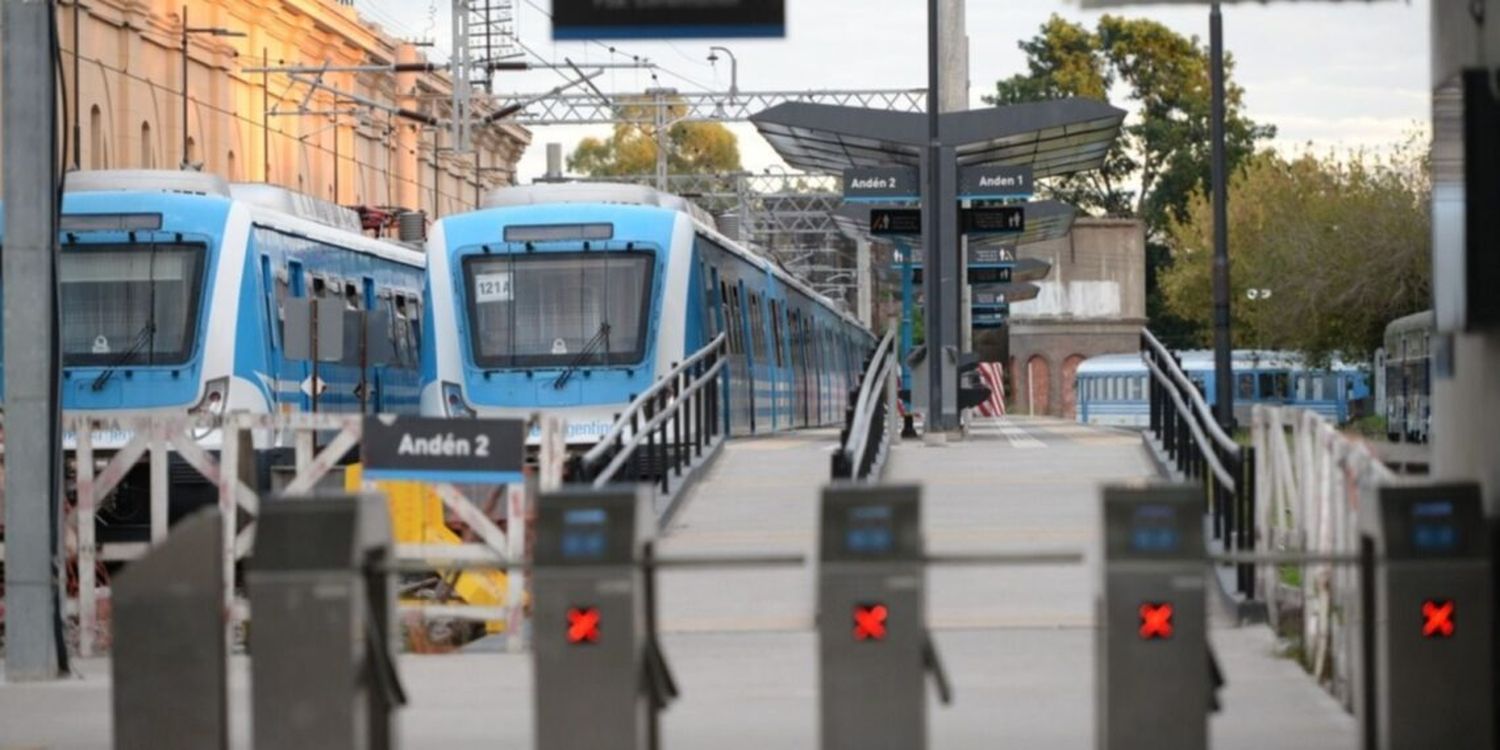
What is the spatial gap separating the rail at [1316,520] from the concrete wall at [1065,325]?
75683 mm

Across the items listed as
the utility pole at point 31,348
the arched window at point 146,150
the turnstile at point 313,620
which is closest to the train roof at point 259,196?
the utility pole at point 31,348

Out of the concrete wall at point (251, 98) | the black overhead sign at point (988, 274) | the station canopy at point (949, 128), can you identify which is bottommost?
the black overhead sign at point (988, 274)

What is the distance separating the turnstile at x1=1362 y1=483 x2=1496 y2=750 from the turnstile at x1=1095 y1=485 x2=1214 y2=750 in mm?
657

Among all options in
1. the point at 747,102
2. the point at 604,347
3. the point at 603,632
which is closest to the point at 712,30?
the point at 603,632

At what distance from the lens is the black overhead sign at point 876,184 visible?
3170 centimetres

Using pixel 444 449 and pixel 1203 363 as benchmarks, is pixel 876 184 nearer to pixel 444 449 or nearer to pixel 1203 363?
pixel 444 449

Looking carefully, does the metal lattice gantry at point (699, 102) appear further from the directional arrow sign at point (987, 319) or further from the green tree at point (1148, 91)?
the green tree at point (1148, 91)

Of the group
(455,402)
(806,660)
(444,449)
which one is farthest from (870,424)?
(806,660)

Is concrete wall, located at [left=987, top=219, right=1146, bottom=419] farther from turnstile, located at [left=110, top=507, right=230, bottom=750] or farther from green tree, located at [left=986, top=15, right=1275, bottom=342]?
turnstile, located at [left=110, top=507, right=230, bottom=750]

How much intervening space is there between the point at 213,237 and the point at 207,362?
1127 mm

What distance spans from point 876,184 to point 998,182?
141 centimetres

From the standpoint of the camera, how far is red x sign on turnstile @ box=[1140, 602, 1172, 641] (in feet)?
32.0

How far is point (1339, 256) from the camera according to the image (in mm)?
69375

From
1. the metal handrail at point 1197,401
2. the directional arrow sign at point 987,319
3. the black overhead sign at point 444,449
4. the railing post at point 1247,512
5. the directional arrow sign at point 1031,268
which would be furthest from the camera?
the directional arrow sign at point 987,319
